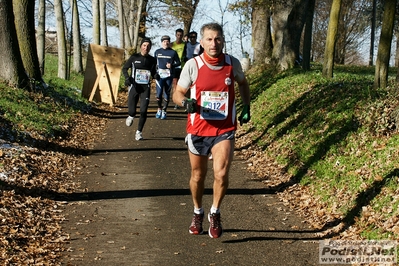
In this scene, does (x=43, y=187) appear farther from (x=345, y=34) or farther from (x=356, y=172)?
(x=345, y=34)

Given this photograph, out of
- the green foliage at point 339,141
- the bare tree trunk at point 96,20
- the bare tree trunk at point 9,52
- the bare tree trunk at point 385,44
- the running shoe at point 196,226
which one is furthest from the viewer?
the bare tree trunk at point 96,20

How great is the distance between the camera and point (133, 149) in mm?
14547

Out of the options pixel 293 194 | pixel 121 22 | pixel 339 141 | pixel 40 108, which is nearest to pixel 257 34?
pixel 121 22

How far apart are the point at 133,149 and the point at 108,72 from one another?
9.06 m

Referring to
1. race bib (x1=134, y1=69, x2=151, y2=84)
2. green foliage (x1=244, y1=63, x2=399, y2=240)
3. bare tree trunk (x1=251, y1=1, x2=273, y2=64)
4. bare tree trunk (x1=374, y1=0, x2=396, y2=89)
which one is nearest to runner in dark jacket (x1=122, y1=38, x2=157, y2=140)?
race bib (x1=134, y1=69, x2=151, y2=84)

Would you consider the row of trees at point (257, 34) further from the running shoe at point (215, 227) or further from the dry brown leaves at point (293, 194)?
the running shoe at point (215, 227)

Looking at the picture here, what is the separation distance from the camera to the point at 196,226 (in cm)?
797

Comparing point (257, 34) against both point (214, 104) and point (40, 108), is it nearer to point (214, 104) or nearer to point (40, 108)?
point (40, 108)

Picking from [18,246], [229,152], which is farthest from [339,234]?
[18,246]

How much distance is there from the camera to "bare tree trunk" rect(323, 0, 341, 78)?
1714 centimetres

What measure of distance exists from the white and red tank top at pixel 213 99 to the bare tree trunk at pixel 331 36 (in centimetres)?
1024

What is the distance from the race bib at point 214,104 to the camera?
24.7 feet

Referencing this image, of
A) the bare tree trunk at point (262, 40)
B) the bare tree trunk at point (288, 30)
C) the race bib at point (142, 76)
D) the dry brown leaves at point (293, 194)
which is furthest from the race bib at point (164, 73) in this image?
the bare tree trunk at point (262, 40)

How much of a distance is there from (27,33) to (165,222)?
41.8ft
